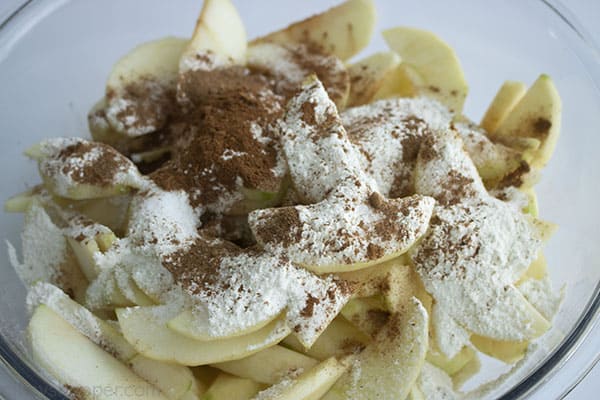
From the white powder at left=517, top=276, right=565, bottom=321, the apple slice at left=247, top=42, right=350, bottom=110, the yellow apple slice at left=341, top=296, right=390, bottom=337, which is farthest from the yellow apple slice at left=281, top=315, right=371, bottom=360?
the apple slice at left=247, top=42, right=350, bottom=110

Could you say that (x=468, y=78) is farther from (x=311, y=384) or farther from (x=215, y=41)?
(x=311, y=384)

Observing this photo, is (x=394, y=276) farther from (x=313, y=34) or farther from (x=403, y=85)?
(x=313, y=34)

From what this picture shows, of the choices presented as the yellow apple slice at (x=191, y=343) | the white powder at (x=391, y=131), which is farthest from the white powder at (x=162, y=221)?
the white powder at (x=391, y=131)

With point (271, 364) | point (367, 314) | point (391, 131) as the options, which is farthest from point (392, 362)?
point (391, 131)

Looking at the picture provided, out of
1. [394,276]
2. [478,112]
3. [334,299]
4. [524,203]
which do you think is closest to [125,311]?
[334,299]

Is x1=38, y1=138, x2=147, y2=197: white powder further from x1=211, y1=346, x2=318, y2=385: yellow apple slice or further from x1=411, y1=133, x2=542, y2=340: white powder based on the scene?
x1=411, y1=133, x2=542, y2=340: white powder
